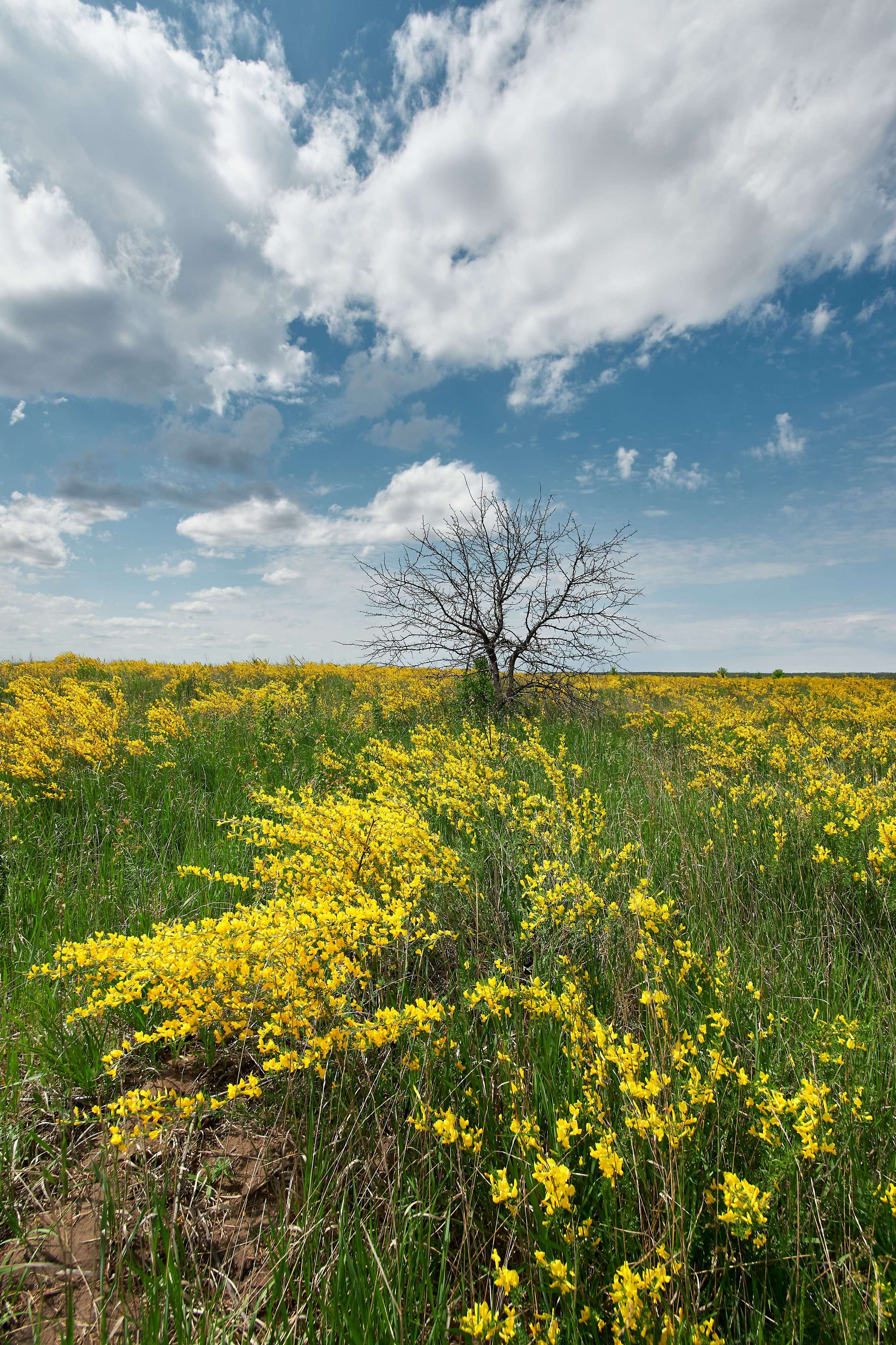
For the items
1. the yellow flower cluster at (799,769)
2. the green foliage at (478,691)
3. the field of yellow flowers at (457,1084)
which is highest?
the green foliage at (478,691)

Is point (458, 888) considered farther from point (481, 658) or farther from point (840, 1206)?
point (481, 658)

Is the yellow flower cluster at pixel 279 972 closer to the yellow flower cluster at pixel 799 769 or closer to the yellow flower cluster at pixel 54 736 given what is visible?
the yellow flower cluster at pixel 799 769

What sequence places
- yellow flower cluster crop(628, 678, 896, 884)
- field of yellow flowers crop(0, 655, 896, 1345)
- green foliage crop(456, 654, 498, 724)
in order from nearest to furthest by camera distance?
field of yellow flowers crop(0, 655, 896, 1345), yellow flower cluster crop(628, 678, 896, 884), green foliage crop(456, 654, 498, 724)

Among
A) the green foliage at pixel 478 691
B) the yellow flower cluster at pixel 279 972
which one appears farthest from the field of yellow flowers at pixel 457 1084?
the green foliage at pixel 478 691

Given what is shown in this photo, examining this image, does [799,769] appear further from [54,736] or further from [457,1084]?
[54,736]

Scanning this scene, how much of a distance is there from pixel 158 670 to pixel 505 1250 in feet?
55.8

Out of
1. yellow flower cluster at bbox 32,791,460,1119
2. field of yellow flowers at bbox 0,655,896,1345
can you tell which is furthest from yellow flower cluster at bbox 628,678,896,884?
yellow flower cluster at bbox 32,791,460,1119

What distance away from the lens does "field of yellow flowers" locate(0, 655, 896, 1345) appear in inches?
60.7

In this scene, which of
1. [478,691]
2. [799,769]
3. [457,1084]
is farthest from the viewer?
[478,691]

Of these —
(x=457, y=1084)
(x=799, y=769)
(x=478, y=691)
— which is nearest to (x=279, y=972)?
(x=457, y=1084)

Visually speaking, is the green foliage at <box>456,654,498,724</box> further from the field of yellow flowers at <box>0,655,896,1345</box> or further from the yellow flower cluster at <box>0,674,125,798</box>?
the field of yellow flowers at <box>0,655,896,1345</box>

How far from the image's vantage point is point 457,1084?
210cm

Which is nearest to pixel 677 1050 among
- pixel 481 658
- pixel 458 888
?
pixel 458 888

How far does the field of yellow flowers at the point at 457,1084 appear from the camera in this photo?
1542mm
